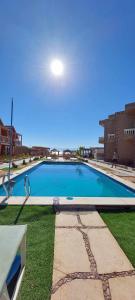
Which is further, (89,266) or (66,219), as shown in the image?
(66,219)

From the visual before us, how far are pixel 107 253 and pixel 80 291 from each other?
1.09 metres

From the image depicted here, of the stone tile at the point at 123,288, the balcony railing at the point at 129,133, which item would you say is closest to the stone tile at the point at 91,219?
the stone tile at the point at 123,288

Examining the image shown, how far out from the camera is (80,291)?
262cm

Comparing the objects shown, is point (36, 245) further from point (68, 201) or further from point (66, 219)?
point (68, 201)

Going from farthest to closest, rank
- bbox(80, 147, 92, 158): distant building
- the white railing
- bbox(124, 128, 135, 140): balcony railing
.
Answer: bbox(80, 147, 92, 158): distant building < the white railing < bbox(124, 128, 135, 140): balcony railing

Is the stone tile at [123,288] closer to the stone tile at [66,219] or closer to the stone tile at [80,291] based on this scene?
the stone tile at [80,291]

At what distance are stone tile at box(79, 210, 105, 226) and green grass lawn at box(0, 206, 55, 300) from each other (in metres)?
0.82

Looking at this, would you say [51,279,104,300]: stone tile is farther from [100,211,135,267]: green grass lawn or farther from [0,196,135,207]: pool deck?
[0,196,135,207]: pool deck

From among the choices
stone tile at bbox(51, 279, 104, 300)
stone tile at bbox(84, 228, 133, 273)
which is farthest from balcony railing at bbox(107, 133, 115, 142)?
stone tile at bbox(51, 279, 104, 300)

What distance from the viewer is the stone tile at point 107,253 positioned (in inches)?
125

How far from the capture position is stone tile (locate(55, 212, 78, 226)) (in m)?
4.82

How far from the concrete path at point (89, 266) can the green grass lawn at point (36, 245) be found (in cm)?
13

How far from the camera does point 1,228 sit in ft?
7.86

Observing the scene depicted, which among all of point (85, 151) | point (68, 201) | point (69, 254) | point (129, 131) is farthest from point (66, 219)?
point (85, 151)
